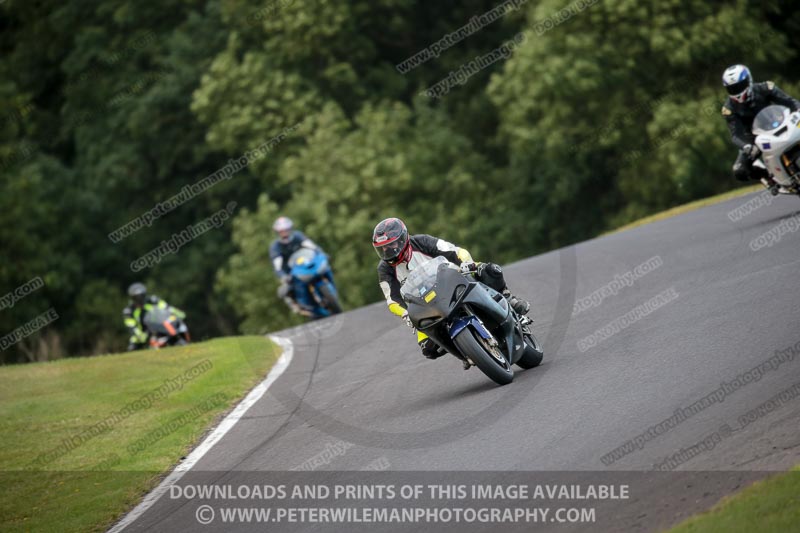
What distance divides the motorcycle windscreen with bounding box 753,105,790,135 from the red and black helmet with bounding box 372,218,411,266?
20.3 ft

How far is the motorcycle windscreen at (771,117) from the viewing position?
14.8 meters

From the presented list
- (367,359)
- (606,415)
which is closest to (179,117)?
(367,359)

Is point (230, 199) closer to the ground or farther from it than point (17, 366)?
farther from it

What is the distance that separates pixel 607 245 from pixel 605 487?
12825mm

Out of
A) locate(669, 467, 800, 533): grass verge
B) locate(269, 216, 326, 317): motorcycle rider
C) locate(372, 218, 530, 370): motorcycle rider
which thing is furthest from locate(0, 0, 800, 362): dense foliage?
locate(669, 467, 800, 533): grass verge

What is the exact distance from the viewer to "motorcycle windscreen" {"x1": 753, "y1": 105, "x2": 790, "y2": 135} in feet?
48.6

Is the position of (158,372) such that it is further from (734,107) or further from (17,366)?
(734,107)

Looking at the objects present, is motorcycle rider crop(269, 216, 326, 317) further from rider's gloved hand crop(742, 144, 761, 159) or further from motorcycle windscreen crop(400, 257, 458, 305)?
motorcycle windscreen crop(400, 257, 458, 305)

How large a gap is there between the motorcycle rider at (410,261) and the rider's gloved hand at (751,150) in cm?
544

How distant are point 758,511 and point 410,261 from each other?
214 inches

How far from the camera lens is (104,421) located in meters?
13.8

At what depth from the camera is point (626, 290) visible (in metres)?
14.3

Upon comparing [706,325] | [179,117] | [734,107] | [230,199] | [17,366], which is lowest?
[706,325]

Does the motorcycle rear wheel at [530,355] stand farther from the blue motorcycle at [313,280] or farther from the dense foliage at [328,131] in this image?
the dense foliage at [328,131]
